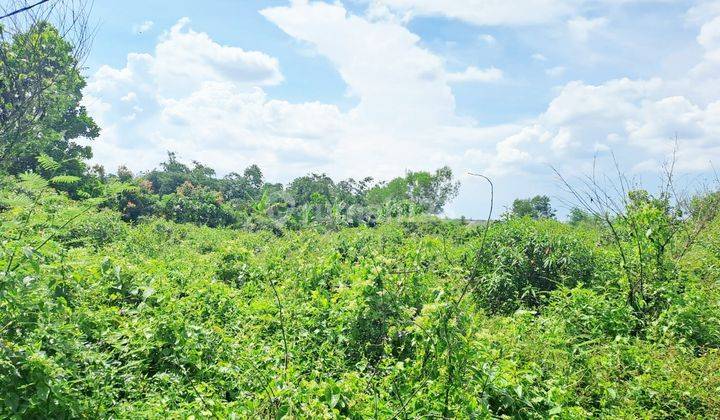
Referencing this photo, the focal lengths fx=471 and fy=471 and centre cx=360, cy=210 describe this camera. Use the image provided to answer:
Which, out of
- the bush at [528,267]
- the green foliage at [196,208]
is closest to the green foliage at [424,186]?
the green foliage at [196,208]

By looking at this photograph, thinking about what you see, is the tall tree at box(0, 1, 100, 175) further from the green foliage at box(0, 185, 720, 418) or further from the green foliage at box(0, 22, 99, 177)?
the green foliage at box(0, 185, 720, 418)

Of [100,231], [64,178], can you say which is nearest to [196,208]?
[100,231]

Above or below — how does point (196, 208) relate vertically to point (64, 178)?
below

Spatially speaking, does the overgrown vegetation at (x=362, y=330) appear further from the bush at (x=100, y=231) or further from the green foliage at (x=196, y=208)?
the green foliage at (x=196, y=208)

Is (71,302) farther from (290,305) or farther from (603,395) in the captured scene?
(603,395)

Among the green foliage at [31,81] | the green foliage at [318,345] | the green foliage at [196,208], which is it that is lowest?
the green foliage at [318,345]

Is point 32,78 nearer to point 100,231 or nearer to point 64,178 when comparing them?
point 100,231

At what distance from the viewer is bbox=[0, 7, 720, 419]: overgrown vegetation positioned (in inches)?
117

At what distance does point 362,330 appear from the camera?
4.30 m

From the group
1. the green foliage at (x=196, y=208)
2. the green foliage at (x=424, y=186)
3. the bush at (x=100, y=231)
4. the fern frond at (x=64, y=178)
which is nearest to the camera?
the fern frond at (x=64, y=178)

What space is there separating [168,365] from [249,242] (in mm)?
9429

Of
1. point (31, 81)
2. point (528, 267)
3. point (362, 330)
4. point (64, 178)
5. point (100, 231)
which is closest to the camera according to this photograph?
point (64, 178)

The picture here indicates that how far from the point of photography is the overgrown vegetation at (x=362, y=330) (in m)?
2.97

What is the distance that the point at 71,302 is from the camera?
4059mm
